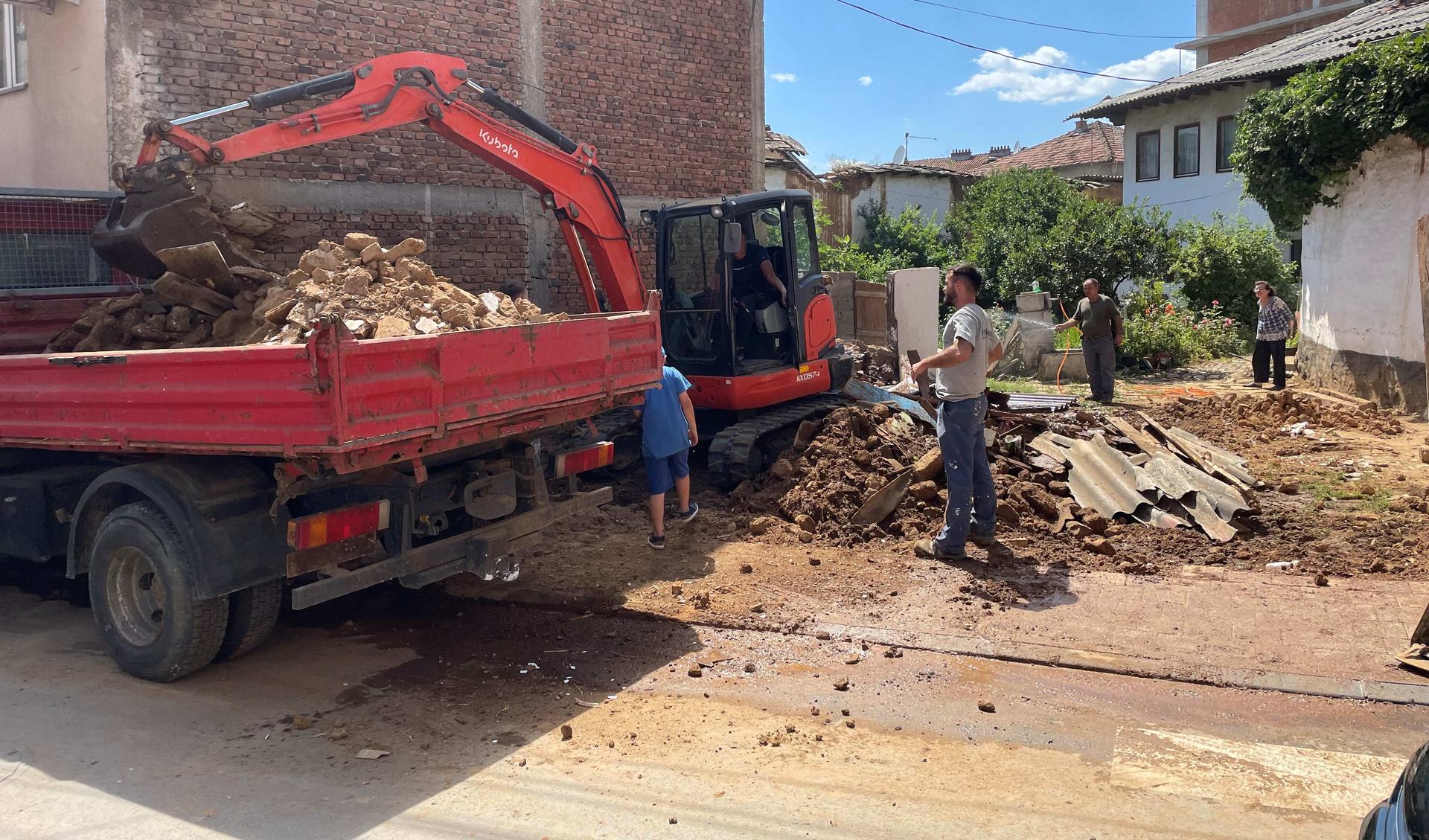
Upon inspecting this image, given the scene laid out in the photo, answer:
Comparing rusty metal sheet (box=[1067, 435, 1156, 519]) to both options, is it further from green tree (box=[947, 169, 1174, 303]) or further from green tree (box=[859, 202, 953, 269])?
green tree (box=[859, 202, 953, 269])

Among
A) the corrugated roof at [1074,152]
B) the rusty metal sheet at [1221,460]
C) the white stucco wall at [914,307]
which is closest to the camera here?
the rusty metal sheet at [1221,460]

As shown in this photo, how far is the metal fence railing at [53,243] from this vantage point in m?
7.85

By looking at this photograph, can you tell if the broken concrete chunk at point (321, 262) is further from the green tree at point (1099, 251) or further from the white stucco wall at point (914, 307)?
the green tree at point (1099, 251)

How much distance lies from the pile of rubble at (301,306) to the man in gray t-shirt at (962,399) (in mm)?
2537

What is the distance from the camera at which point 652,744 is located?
457cm

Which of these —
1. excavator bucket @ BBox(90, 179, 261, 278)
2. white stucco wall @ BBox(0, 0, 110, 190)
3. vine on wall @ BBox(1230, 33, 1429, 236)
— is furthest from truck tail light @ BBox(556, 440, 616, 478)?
vine on wall @ BBox(1230, 33, 1429, 236)

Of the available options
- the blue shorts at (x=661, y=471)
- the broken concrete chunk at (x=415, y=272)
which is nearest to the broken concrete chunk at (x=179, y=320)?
the broken concrete chunk at (x=415, y=272)

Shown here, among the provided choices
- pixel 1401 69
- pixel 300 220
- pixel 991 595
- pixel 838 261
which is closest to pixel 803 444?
pixel 991 595

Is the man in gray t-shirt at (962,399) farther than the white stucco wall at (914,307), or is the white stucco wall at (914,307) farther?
the white stucco wall at (914,307)

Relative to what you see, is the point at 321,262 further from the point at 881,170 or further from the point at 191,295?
the point at 881,170

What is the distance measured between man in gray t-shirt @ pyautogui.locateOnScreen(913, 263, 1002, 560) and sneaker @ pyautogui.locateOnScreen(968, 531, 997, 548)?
0.55ft

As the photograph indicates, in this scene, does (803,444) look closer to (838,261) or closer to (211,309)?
(211,309)

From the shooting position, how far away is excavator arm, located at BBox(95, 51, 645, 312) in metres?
7.08

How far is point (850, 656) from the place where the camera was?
5617 mm
